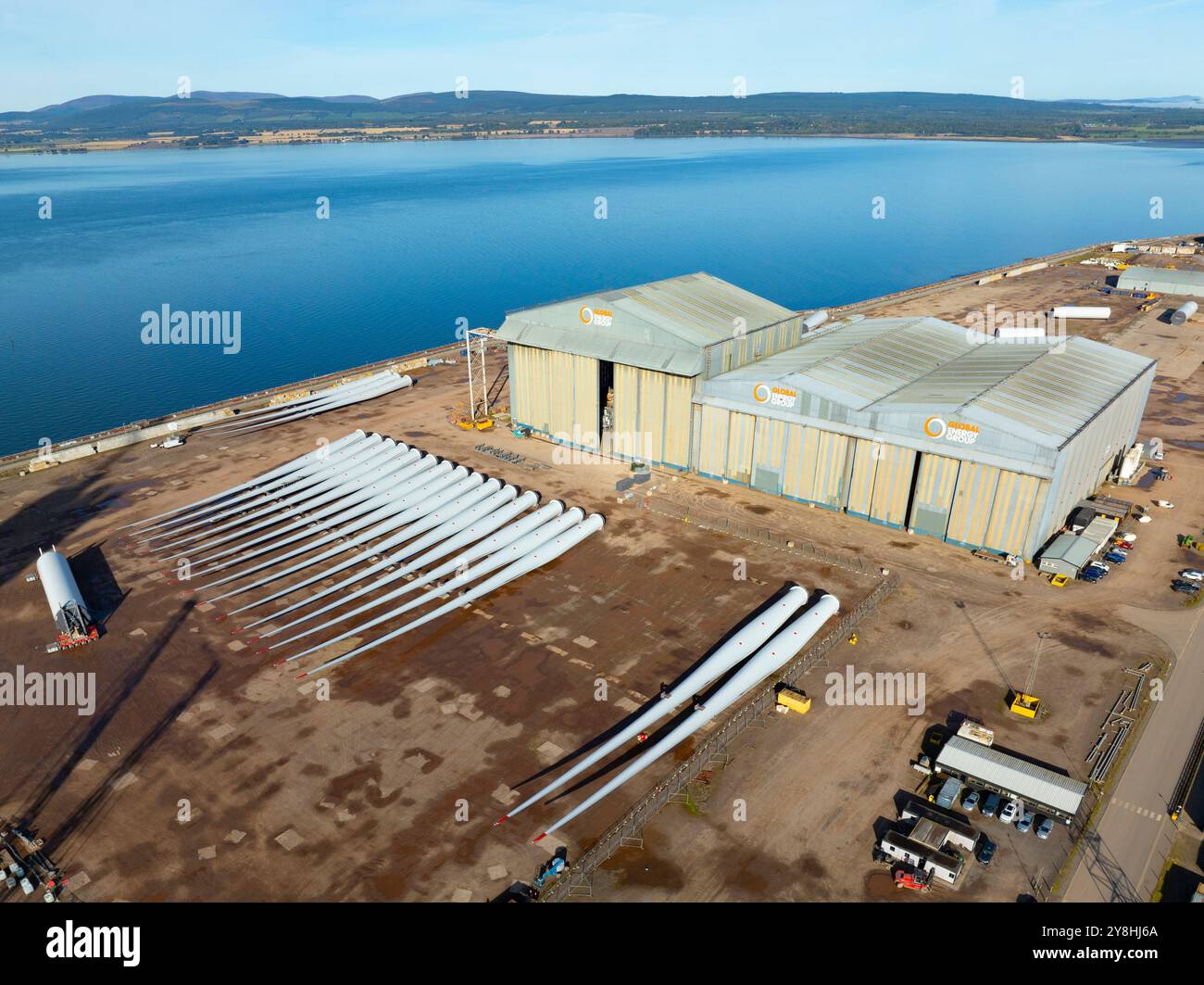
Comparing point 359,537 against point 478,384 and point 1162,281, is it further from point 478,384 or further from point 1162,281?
point 1162,281

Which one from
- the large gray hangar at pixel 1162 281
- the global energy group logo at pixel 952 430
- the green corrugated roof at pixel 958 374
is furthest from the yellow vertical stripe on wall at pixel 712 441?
the large gray hangar at pixel 1162 281

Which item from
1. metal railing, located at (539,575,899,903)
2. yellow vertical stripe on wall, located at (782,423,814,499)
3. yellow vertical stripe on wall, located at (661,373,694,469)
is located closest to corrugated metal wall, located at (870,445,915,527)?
yellow vertical stripe on wall, located at (782,423,814,499)

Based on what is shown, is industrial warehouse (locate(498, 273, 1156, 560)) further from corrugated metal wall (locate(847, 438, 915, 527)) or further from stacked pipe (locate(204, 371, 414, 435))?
stacked pipe (locate(204, 371, 414, 435))

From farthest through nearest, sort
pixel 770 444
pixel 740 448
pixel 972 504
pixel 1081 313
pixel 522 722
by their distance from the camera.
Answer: pixel 1081 313 < pixel 740 448 < pixel 770 444 < pixel 972 504 < pixel 522 722

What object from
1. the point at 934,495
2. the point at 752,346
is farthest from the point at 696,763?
the point at 752,346

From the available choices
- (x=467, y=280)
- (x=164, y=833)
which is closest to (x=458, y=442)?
(x=164, y=833)

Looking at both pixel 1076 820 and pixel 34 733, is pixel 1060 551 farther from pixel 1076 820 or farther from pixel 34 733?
pixel 34 733

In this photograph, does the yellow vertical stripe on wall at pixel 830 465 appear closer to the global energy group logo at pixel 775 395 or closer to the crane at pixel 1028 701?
the global energy group logo at pixel 775 395
